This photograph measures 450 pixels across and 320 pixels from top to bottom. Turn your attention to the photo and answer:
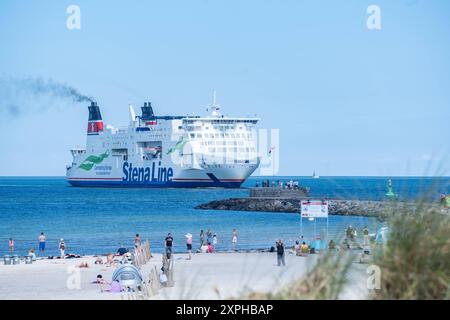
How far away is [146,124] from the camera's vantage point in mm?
83188

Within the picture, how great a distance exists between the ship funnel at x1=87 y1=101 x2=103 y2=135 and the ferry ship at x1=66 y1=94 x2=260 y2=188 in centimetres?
202

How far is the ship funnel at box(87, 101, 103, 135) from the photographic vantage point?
3617 inches

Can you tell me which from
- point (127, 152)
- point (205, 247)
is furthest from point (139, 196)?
point (205, 247)

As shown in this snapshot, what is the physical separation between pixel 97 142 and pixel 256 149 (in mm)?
19131

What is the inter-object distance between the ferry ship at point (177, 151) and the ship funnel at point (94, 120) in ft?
6.62

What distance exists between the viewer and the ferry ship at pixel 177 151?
77.1 meters

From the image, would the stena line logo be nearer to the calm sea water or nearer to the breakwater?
the calm sea water

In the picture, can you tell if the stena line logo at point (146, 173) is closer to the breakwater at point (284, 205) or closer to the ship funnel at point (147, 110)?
the ship funnel at point (147, 110)

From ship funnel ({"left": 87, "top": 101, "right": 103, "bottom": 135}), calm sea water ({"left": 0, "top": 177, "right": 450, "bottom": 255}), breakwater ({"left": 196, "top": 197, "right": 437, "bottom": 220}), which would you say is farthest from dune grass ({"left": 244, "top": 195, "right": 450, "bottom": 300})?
ship funnel ({"left": 87, "top": 101, "right": 103, "bottom": 135})

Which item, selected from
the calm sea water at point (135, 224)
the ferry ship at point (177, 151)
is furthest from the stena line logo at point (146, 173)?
A: the calm sea water at point (135, 224)

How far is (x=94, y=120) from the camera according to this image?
93.2m

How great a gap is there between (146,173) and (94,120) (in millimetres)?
12475

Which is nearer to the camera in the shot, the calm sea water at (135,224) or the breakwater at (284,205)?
the calm sea water at (135,224)

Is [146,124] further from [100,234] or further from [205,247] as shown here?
[205,247]
